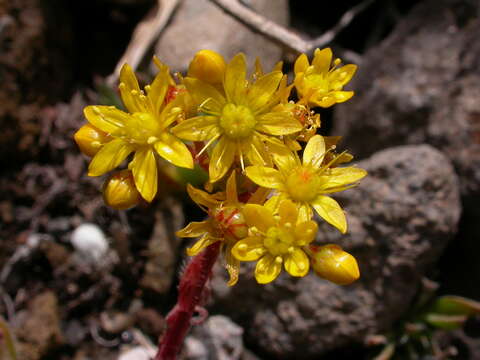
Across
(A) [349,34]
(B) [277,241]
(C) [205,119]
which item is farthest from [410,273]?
(A) [349,34]

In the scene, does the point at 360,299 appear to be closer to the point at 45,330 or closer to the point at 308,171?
the point at 308,171

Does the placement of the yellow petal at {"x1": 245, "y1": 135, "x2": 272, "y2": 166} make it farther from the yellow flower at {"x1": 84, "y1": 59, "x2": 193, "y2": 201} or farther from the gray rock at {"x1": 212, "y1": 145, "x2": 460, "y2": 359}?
the gray rock at {"x1": 212, "y1": 145, "x2": 460, "y2": 359}

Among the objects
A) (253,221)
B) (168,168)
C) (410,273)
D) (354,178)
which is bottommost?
(168,168)

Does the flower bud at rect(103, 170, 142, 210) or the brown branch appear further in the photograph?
the brown branch

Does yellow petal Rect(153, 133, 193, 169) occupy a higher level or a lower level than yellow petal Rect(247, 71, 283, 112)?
lower

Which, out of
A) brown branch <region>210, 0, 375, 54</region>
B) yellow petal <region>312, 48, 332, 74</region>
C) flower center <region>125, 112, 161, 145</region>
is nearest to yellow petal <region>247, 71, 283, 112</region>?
yellow petal <region>312, 48, 332, 74</region>

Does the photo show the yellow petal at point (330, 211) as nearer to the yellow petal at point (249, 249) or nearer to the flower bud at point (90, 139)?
the yellow petal at point (249, 249)
